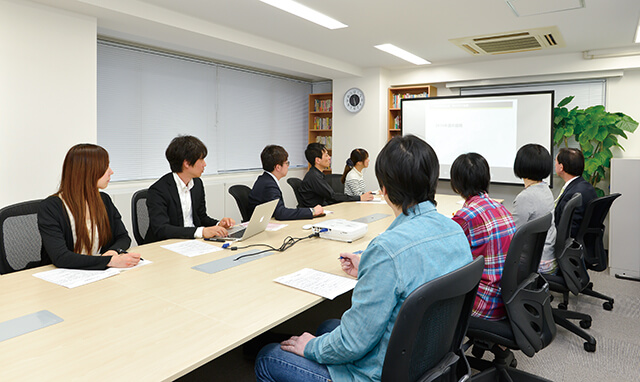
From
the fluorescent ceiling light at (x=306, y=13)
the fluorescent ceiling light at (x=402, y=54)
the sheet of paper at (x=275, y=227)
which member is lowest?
the sheet of paper at (x=275, y=227)

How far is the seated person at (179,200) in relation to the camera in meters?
2.73

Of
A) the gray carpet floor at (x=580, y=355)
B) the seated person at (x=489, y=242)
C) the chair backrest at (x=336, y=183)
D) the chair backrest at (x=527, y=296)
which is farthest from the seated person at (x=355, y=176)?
the chair backrest at (x=527, y=296)

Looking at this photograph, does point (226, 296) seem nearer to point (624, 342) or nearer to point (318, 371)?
point (318, 371)

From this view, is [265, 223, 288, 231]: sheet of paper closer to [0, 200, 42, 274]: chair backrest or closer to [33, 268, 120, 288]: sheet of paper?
[33, 268, 120, 288]: sheet of paper

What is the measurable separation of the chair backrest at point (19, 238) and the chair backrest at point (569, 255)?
3063 millimetres

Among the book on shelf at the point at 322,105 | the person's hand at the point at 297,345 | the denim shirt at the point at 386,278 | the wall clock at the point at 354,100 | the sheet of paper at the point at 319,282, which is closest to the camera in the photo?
the denim shirt at the point at 386,278

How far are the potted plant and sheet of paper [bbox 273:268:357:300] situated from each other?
451 centimetres

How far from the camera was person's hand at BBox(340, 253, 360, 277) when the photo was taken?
1979 mm

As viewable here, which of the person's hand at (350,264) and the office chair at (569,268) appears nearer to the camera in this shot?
the person's hand at (350,264)

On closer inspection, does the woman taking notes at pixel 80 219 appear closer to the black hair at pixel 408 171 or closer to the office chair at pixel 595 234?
the black hair at pixel 408 171

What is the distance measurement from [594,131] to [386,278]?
511 centimetres

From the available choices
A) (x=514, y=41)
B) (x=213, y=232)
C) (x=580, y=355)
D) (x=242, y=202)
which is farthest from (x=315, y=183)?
(x=514, y=41)

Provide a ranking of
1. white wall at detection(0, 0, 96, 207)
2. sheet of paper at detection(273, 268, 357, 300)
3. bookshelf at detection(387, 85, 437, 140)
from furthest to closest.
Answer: bookshelf at detection(387, 85, 437, 140)
white wall at detection(0, 0, 96, 207)
sheet of paper at detection(273, 268, 357, 300)

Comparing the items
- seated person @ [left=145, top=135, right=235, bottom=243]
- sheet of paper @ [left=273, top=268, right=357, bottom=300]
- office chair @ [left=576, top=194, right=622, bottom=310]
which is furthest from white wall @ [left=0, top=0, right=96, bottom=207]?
office chair @ [left=576, top=194, right=622, bottom=310]
